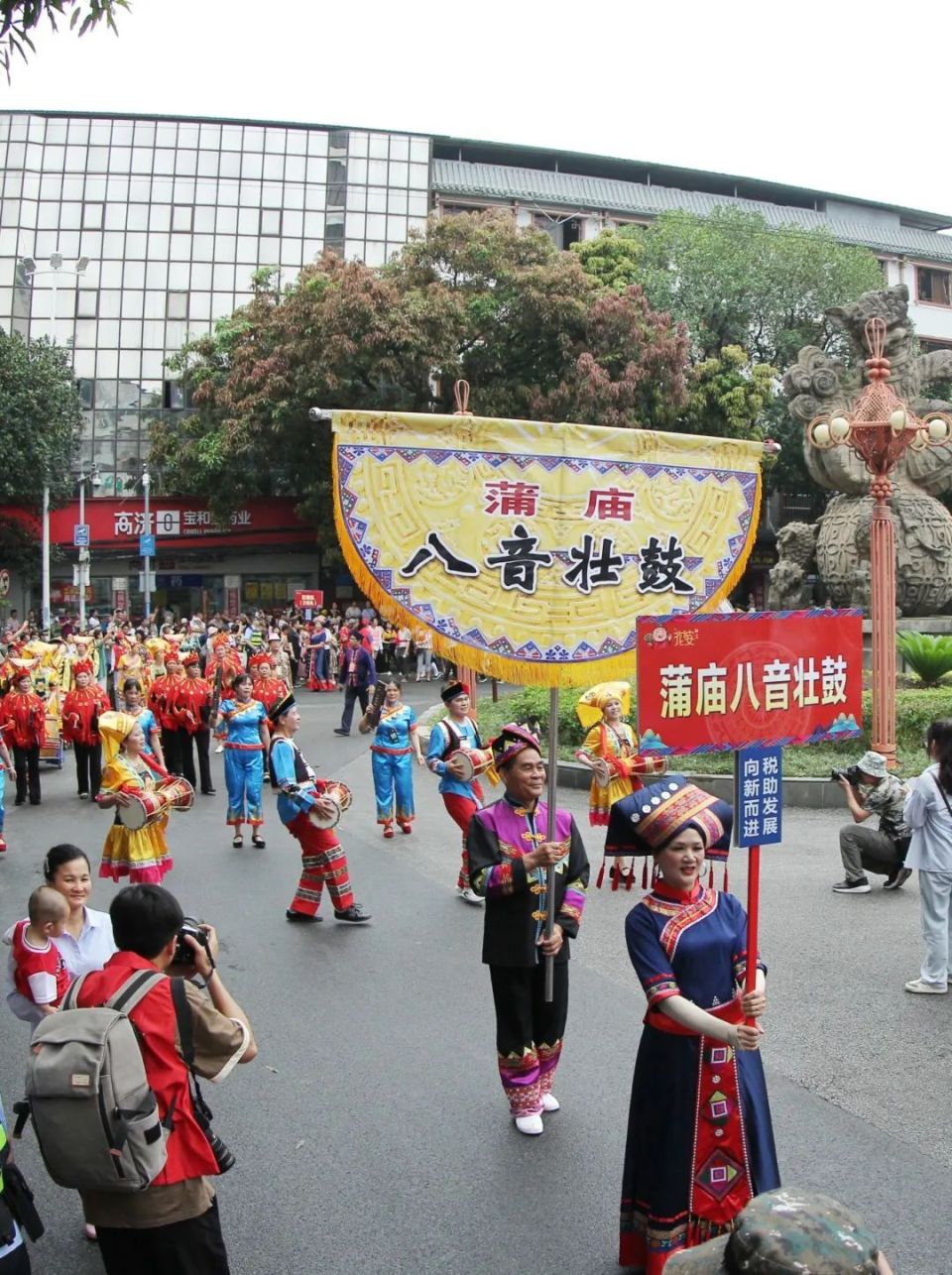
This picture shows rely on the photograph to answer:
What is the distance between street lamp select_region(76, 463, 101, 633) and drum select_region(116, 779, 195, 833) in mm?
19888

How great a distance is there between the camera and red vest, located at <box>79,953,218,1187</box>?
3109 mm

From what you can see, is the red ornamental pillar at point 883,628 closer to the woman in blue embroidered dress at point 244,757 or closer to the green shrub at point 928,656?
the green shrub at point 928,656

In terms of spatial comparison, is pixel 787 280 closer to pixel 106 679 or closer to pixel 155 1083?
pixel 106 679

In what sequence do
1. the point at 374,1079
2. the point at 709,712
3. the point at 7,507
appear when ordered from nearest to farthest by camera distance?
1. the point at 709,712
2. the point at 374,1079
3. the point at 7,507

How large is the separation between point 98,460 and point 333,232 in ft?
39.2

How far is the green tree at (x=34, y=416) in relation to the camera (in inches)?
1339

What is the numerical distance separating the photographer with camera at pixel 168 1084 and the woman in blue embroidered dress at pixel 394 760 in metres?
7.57

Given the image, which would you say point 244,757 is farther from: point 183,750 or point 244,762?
point 183,750

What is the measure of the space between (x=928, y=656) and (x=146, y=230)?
35.6m

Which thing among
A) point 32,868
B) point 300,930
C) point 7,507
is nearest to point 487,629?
point 300,930

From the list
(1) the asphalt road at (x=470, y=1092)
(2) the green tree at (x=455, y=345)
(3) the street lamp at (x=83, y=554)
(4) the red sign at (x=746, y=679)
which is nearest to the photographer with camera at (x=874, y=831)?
(1) the asphalt road at (x=470, y=1092)

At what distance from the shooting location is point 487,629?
485cm

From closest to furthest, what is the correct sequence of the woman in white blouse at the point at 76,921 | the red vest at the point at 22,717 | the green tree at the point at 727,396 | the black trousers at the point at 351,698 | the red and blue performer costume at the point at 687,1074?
1. the red and blue performer costume at the point at 687,1074
2. the woman in white blouse at the point at 76,921
3. the red vest at the point at 22,717
4. the black trousers at the point at 351,698
5. the green tree at the point at 727,396

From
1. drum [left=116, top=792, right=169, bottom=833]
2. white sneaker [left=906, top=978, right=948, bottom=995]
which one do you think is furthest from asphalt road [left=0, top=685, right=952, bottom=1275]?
drum [left=116, top=792, right=169, bottom=833]
